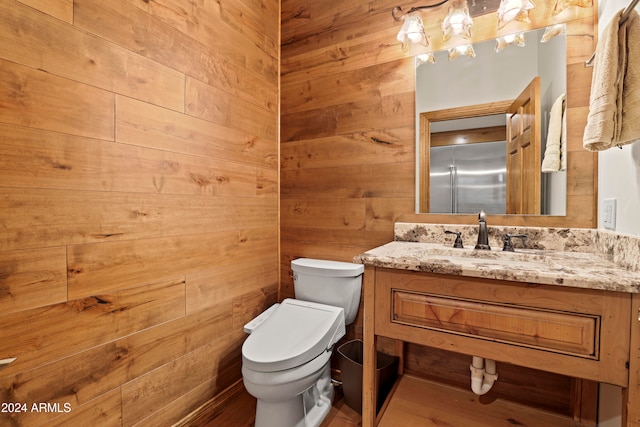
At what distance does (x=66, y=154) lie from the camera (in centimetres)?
107

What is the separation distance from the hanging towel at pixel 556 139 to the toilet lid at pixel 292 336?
124 cm

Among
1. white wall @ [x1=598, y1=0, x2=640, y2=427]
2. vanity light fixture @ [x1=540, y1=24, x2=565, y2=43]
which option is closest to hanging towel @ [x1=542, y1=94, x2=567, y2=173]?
white wall @ [x1=598, y1=0, x2=640, y2=427]

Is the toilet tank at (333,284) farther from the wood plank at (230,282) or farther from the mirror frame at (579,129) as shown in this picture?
the mirror frame at (579,129)

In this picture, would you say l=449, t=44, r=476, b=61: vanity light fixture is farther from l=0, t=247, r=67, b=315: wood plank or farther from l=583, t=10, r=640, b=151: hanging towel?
l=0, t=247, r=67, b=315: wood plank

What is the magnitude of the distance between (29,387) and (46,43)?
1.13 m

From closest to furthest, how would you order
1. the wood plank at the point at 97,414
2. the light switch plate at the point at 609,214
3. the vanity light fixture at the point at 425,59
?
the wood plank at the point at 97,414, the light switch plate at the point at 609,214, the vanity light fixture at the point at 425,59

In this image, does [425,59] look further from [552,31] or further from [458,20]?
[552,31]

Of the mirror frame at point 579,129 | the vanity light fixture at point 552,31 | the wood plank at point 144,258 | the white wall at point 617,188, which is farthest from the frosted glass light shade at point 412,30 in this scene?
the wood plank at point 144,258

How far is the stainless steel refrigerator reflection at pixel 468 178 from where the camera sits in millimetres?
1536

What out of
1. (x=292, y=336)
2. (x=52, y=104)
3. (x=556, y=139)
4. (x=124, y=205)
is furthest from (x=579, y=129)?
(x=52, y=104)

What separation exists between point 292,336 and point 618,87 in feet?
4.96

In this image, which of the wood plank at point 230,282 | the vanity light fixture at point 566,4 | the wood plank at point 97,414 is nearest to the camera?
the wood plank at point 97,414

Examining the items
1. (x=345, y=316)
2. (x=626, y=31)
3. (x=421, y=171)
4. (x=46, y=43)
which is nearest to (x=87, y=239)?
(x=46, y=43)

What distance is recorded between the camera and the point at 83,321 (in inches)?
44.1
